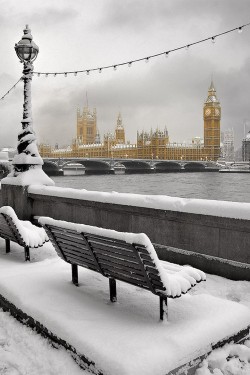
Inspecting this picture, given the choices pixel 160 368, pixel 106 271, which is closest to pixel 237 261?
pixel 106 271

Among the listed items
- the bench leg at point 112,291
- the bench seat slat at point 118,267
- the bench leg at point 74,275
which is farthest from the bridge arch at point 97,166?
the bench seat slat at point 118,267

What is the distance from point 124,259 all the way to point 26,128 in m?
6.54

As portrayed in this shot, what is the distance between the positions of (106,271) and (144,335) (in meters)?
0.77

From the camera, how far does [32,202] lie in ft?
29.0

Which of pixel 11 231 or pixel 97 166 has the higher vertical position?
pixel 11 231

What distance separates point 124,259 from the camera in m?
3.29

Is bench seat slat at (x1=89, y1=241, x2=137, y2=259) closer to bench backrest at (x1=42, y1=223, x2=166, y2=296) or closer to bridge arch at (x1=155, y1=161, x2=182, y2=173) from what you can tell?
bench backrest at (x1=42, y1=223, x2=166, y2=296)

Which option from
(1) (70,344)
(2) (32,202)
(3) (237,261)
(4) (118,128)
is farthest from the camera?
(4) (118,128)

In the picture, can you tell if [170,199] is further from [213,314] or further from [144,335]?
[144,335]

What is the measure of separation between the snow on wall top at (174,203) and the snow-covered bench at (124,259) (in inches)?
59.9

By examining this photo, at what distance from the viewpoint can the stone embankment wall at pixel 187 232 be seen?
16.1 ft

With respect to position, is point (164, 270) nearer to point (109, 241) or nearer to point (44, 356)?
point (109, 241)

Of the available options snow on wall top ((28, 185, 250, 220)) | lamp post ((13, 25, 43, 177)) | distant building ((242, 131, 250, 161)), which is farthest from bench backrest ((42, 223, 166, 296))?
distant building ((242, 131, 250, 161))

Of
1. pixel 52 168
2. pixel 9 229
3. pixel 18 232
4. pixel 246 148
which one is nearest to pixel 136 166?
pixel 52 168
